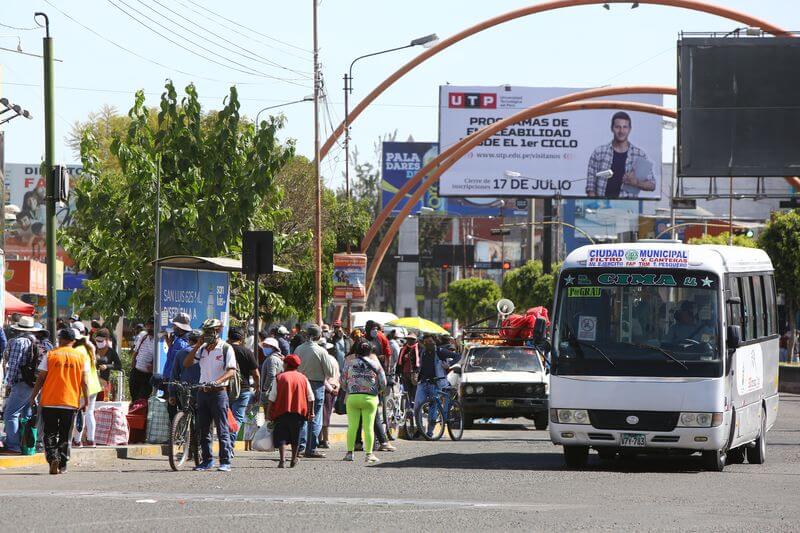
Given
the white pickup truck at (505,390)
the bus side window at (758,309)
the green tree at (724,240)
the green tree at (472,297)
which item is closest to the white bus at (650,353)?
the bus side window at (758,309)

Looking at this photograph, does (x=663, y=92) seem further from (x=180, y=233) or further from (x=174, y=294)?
(x=174, y=294)

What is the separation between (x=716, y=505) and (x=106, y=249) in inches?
834

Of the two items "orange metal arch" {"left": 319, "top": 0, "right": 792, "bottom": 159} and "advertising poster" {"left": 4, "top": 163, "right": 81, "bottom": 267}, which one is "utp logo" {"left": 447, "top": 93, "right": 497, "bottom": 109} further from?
"orange metal arch" {"left": 319, "top": 0, "right": 792, "bottom": 159}

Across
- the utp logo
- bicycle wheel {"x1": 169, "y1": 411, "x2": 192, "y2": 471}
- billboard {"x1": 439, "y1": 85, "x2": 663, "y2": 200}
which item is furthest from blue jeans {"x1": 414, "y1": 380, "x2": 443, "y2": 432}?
the utp logo

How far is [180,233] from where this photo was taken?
30.1 meters

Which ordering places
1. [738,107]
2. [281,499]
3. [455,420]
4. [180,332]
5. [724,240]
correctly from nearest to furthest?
[281,499] < [180,332] < [455,420] < [738,107] < [724,240]

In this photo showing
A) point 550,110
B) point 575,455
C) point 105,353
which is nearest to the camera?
point 575,455

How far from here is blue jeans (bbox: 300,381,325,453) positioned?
19.3 metres

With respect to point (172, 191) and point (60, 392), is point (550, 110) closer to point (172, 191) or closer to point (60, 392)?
point (172, 191)

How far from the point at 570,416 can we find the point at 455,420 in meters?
6.96

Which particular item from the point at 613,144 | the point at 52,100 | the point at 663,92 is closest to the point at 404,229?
the point at 613,144

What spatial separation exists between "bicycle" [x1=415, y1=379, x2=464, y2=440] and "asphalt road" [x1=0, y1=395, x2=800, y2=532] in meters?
3.61

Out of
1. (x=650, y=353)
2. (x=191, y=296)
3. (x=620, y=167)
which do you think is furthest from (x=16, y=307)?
(x=620, y=167)

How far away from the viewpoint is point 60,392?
1559cm
